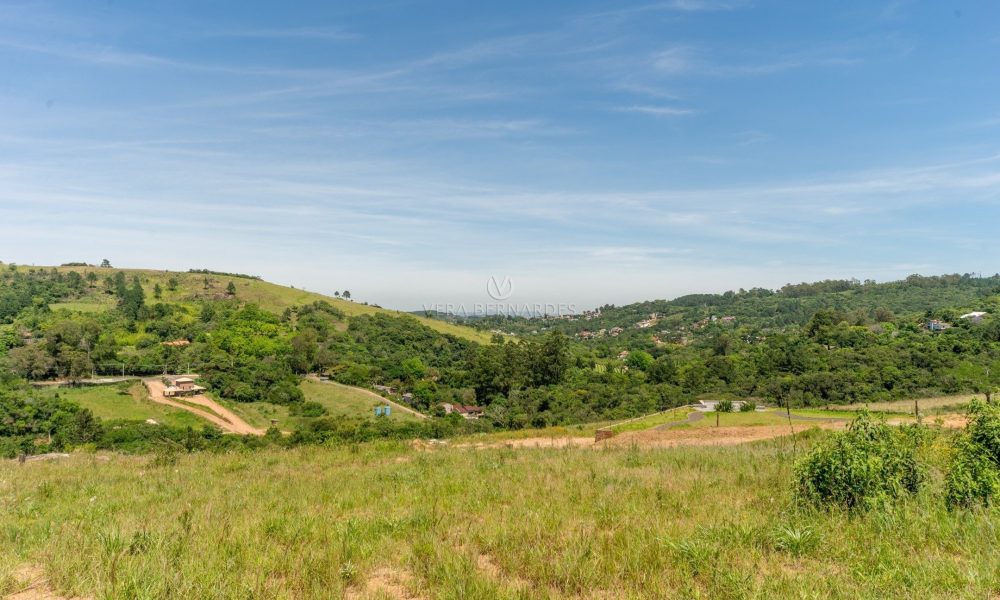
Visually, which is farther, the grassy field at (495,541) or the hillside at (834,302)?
the hillside at (834,302)

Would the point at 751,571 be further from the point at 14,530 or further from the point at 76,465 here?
the point at 76,465

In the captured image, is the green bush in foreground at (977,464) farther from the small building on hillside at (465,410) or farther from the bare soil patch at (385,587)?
the small building on hillside at (465,410)

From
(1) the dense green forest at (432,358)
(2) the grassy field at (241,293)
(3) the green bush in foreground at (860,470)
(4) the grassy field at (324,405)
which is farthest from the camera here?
(2) the grassy field at (241,293)

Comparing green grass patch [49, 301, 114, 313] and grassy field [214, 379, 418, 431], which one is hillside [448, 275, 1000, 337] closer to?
grassy field [214, 379, 418, 431]

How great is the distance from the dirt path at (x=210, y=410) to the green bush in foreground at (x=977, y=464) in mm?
62240

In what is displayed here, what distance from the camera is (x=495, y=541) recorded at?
197 inches

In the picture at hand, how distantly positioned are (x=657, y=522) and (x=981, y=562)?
270 cm

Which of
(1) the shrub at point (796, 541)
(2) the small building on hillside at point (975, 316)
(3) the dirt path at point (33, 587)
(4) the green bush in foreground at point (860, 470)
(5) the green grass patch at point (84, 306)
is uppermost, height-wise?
(5) the green grass patch at point (84, 306)

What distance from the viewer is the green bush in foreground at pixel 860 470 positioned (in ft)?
18.1

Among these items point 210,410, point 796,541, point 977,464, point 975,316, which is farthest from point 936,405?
point 975,316

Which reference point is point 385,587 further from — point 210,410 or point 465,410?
point 465,410

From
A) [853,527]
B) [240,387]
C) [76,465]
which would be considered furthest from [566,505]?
[240,387]

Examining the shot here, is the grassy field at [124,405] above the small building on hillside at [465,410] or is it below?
above

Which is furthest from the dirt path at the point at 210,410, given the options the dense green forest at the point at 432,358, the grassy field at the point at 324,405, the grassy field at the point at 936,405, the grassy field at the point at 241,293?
the grassy field at the point at 936,405
